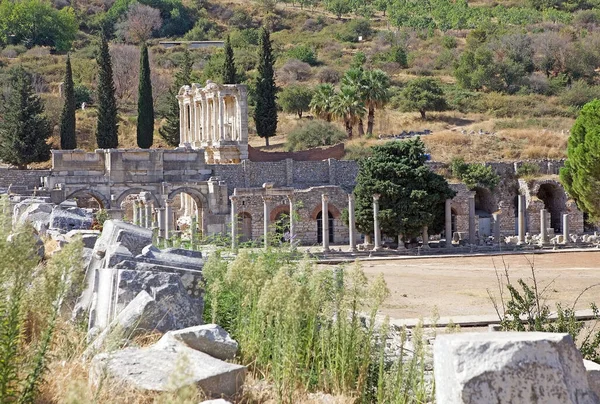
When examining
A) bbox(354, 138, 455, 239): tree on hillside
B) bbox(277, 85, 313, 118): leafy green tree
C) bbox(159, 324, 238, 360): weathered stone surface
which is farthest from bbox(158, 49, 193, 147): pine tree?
bbox(159, 324, 238, 360): weathered stone surface

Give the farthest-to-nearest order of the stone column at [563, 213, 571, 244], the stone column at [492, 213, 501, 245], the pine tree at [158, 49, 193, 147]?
the pine tree at [158, 49, 193, 147], the stone column at [563, 213, 571, 244], the stone column at [492, 213, 501, 245]

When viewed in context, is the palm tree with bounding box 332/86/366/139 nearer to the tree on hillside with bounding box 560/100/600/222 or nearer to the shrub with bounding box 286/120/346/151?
the shrub with bounding box 286/120/346/151

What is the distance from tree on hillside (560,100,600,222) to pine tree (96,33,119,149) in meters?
26.1

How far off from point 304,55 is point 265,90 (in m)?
32.3

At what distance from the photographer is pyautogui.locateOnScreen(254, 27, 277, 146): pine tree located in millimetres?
57938

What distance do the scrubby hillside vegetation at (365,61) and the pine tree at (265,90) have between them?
1.85 m

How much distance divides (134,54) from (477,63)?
28.8 metres

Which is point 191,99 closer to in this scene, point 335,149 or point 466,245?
point 335,149

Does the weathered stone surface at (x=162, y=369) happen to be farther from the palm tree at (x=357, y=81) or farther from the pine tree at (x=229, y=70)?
the palm tree at (x=357, y=81)

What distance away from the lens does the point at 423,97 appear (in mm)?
68438

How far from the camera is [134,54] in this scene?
80.4 m

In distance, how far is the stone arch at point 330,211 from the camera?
156ft

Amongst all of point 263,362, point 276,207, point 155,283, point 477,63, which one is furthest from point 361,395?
point 477,63

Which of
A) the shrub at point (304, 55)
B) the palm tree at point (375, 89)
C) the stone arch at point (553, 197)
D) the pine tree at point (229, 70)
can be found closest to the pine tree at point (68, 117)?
the pine tree at point (229, 70)
